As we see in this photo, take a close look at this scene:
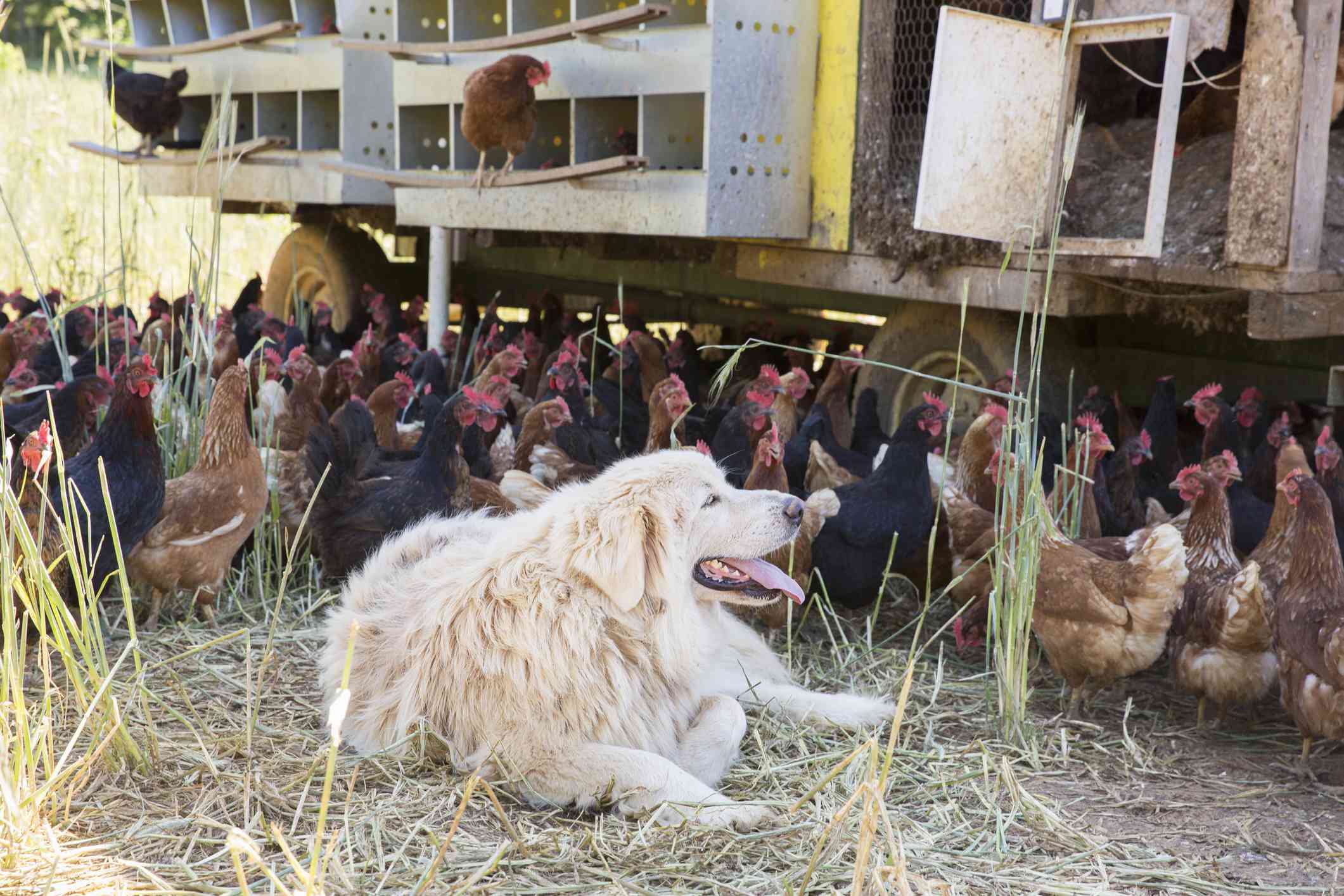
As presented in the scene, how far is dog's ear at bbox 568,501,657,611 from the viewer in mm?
2986

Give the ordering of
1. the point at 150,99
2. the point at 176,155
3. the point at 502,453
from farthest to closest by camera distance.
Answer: the point at 176,155
the point at 150,99
the point at 502,453

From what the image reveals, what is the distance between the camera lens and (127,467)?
4176mm

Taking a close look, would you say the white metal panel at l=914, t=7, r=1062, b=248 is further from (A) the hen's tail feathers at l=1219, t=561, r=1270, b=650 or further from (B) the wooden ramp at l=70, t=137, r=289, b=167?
(B) the wooden ramp at l=70, t=137, r=289, b=167

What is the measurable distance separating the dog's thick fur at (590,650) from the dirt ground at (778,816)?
0.35 ft

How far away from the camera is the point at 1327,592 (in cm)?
354

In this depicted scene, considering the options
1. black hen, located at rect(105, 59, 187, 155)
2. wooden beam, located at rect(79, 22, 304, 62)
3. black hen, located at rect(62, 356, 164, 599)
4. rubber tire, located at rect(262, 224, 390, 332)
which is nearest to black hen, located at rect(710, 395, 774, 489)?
black hen, located at rect(62, 356, 164, 599)

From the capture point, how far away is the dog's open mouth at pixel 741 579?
329 cm

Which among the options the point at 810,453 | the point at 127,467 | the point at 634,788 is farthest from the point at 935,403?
the point at 127,467

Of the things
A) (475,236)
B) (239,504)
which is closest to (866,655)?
(239,504)

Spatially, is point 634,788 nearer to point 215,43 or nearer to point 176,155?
point 215,43

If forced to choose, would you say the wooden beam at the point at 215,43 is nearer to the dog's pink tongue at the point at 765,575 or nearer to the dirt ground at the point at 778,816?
the dirt ground at the point at 778,816

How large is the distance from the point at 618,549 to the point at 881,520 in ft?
5.92

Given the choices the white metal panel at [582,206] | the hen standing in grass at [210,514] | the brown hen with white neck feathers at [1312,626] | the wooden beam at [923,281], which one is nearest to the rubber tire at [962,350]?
the wooden beam at [923,281]

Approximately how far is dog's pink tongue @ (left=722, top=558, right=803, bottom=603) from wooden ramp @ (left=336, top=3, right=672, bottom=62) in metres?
2.46
